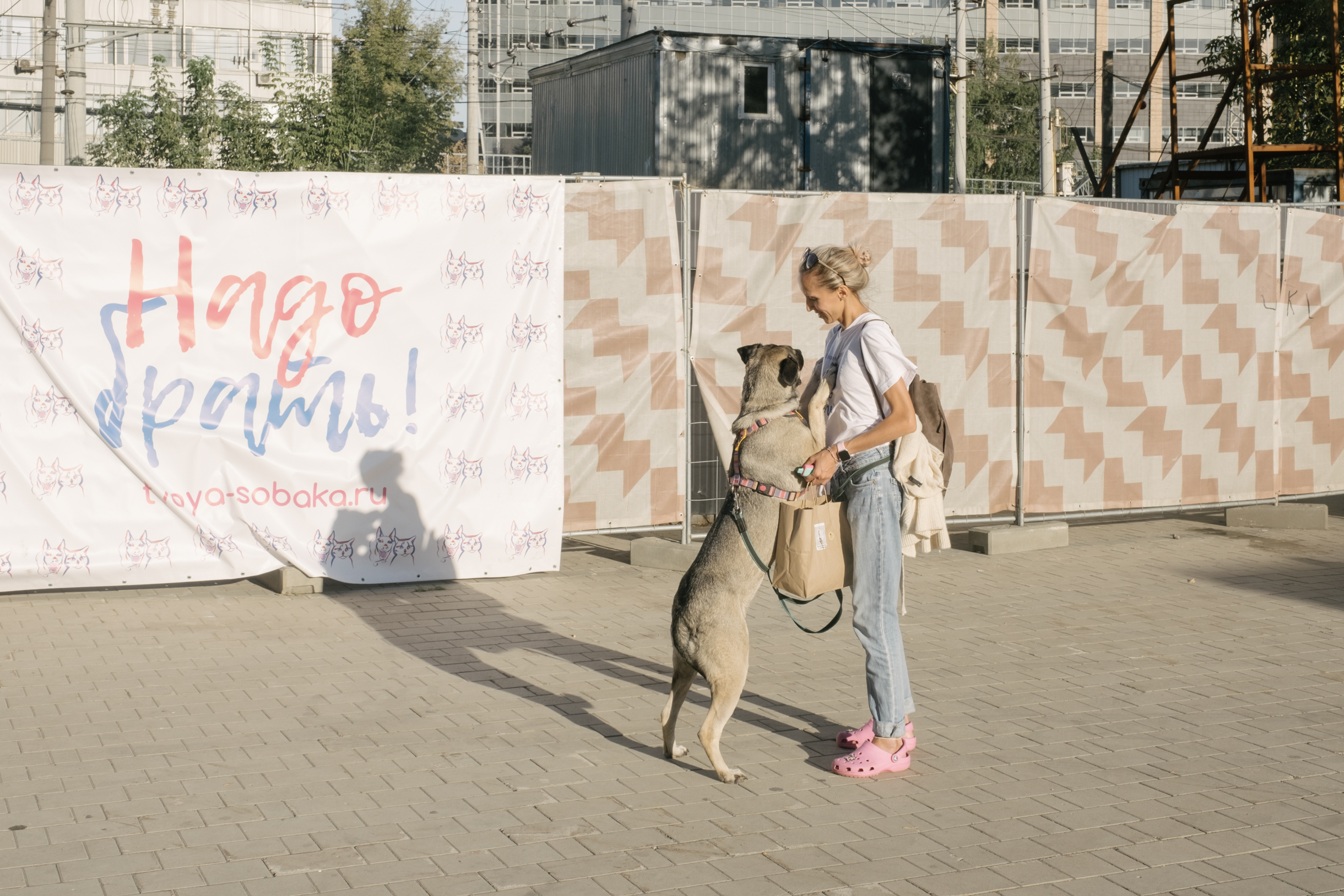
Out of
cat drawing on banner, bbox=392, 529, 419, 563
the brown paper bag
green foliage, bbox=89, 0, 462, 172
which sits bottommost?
cat drawing on banner, bbox=392, 529, 419, 563

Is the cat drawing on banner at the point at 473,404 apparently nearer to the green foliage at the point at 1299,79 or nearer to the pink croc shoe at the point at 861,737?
the pink croc shoe at the point at 861,737

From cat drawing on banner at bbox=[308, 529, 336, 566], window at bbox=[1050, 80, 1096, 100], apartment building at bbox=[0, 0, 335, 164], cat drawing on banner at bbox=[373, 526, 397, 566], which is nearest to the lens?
cat drawing on banner at bbox=[308, 529, 336, 566]

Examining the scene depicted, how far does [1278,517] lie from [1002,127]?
42.2m

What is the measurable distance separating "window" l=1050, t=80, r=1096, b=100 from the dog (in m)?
97.3

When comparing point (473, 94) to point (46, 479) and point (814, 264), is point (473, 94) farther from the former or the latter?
point (814, 264)

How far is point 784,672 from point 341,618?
104 inches

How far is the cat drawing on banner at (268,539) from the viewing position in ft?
27.5

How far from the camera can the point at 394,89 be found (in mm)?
39031


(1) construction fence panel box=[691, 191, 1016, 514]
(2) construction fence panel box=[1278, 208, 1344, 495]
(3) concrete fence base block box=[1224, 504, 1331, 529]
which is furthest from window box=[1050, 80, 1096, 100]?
(1) construction fence panel box=[691, 191, 1016, 514]

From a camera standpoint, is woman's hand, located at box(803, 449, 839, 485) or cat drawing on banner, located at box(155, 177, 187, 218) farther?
cat drawing on banner, located at box(155, 177, 187, 218)

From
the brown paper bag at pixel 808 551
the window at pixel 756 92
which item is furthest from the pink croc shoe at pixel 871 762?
the window at pixel 756 92

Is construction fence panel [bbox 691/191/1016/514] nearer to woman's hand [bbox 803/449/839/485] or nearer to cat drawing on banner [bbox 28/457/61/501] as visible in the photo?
cat drawing on banner [bbox 28/457/61/501]

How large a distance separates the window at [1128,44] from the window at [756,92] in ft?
295

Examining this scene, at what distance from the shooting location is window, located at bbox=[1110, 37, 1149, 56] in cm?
9800
